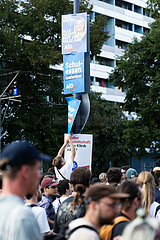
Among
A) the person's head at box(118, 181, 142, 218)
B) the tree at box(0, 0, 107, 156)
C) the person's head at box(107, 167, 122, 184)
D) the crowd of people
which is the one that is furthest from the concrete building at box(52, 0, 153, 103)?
the person's head at box(118, 181, 142, 218)

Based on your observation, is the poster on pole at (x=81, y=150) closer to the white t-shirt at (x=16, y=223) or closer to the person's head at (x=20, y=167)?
the person's head at (x=20, y=167)

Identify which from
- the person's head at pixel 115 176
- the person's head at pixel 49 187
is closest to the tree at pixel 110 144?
A: the person's head at pixel 115 176

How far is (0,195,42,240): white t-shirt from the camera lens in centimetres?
231

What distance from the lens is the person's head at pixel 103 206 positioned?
10.0ft

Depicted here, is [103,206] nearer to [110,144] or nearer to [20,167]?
[20,167]

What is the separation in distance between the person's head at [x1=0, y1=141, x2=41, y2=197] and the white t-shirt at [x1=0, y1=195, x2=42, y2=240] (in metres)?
0.16

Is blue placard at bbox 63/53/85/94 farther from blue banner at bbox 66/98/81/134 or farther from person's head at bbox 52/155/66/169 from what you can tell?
person's head at bbox 52/155/66/169

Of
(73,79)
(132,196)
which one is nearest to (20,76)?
(73,79)

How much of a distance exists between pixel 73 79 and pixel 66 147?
160 cm

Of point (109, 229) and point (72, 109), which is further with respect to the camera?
point (72, 109)

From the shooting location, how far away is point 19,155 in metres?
2.63

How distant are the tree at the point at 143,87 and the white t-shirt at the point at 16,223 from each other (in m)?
25.8

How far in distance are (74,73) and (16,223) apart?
828cm

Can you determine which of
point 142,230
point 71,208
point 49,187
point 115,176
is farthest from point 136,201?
point 115,176
